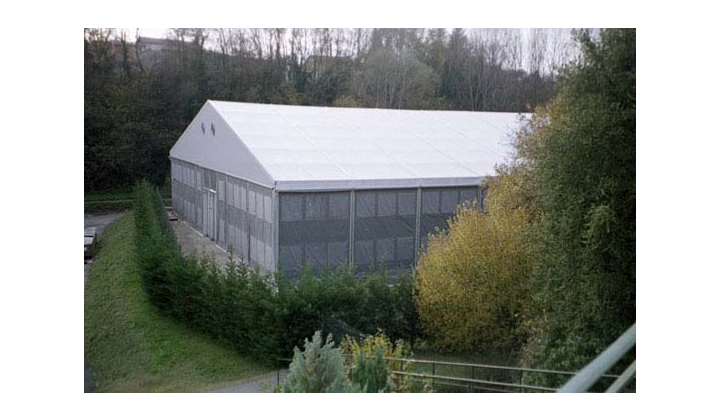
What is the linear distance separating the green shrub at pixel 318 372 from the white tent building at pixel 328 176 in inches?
103

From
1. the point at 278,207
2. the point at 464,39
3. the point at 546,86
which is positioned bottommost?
the point at 278,207

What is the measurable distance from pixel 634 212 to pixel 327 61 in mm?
4319

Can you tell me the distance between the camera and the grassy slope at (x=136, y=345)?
25.0 ft

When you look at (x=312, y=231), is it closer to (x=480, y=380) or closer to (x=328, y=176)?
(x=328, y=176)

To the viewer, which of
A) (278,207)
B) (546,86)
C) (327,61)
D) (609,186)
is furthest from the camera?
(278,207)

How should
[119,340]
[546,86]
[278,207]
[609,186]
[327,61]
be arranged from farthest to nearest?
1. [278,207]
2. [327,61]
3. [546,86]
4. [119,340]
5. [609,186]

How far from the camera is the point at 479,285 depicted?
863 centimetres

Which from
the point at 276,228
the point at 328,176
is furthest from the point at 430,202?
the point at 276,228

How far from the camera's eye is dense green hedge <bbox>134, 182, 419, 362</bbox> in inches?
328

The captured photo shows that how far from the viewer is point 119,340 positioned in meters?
8.00

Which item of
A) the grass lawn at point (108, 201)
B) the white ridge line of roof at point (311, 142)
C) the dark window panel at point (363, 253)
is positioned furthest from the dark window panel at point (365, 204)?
the grass lawn at point (108, 201)

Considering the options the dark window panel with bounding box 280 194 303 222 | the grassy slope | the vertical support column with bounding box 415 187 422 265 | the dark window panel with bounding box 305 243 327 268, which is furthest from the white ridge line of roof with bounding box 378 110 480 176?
the grassy slope
